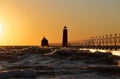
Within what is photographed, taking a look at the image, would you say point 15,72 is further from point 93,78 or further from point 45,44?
point 45,44

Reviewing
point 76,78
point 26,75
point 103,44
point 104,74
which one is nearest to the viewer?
point 76,78

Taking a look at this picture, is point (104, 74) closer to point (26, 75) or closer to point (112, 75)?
point (112, 75)

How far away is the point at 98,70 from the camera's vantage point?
19.6 meters

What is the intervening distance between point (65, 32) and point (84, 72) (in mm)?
42628

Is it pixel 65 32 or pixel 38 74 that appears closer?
pixel 38 74

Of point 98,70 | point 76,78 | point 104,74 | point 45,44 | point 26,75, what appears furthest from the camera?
point 45,44

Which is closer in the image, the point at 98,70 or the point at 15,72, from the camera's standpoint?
the point at 15,72

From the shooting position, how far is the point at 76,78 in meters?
15.9

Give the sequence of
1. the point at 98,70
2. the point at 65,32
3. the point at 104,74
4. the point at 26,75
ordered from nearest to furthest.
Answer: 1. the point at 26,75
2. the point at 104,74
3. the point at 98,70
4. the point at 65,32

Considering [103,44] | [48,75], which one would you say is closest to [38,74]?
[48,75]

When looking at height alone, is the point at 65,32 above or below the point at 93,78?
above

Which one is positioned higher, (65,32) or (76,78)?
(65,32)

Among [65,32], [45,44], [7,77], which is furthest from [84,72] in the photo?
[45,44]

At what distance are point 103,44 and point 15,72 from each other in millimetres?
34392
